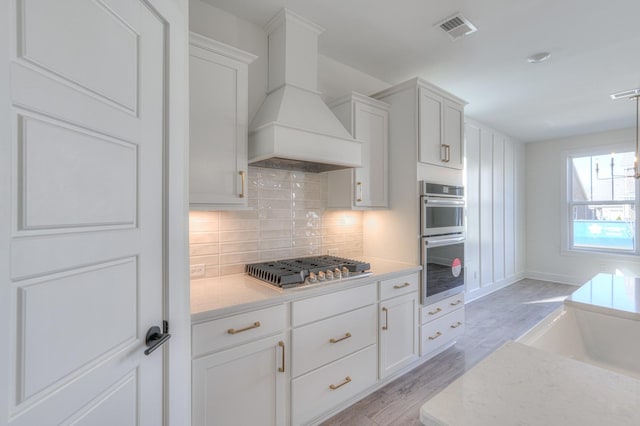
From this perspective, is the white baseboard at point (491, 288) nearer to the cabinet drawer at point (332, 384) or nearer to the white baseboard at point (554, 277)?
the white baseboard at point (554, 277)

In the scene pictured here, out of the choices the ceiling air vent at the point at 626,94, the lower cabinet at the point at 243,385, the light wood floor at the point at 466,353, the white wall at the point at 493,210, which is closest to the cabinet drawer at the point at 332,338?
the lower cabinet at the point at 243,385

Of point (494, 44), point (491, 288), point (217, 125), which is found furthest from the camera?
point (491, 288)

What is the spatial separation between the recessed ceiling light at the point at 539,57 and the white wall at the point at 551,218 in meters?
3.65

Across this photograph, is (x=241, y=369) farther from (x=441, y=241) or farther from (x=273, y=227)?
(x=441, y=241)

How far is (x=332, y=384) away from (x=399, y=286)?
88 cm

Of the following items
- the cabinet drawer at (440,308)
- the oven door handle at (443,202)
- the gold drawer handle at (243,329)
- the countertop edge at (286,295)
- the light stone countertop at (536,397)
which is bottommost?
the cabinet drawer at (440,308)

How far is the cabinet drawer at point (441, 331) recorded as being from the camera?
8.61 feet

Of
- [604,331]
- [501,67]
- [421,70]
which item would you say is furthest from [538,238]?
[604,331]

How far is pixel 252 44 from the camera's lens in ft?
7.46

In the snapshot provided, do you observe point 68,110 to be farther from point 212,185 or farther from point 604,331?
point 604,331

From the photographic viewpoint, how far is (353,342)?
6.73 ft

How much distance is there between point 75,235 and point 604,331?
1992mm

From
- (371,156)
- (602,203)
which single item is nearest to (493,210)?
(602,203)

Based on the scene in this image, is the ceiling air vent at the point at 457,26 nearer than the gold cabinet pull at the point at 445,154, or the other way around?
the ceiling air vent at the point at 457,26
